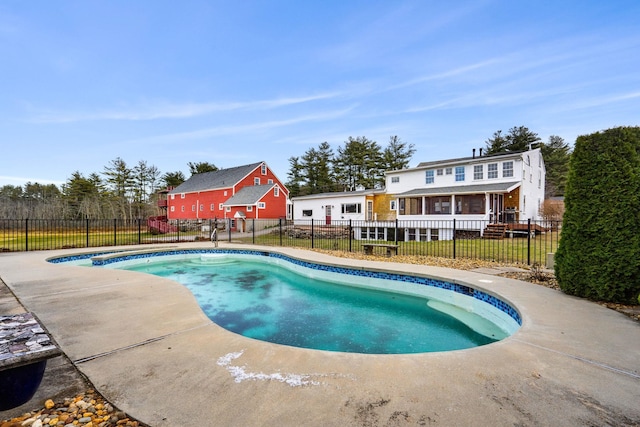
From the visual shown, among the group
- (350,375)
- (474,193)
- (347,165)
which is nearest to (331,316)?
(350,375)

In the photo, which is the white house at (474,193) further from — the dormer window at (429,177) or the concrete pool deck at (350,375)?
the concrete pool deck at (350,375)

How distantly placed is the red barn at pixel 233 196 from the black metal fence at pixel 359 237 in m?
1.62

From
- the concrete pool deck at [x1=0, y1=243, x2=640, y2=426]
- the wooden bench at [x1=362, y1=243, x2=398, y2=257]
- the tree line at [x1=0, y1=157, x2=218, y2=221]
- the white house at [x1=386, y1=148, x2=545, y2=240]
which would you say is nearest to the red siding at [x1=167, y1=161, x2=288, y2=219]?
the tree line at [x1=0, y1=157, x2=218, y2=221]

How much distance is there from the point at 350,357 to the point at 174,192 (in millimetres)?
41192

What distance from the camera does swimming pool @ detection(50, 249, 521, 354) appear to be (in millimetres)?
4773

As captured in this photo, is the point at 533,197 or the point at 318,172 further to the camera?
the point at 318,172

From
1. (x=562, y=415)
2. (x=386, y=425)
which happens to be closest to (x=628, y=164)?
(x=562, y=415)

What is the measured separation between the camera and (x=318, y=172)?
43.4 meters

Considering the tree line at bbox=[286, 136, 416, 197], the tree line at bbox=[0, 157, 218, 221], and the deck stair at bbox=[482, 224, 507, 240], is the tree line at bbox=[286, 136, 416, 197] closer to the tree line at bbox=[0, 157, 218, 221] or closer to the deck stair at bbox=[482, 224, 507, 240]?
the tree line at bbox=[0, 157, 218, 221]

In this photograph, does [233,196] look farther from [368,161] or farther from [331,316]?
[331,316]

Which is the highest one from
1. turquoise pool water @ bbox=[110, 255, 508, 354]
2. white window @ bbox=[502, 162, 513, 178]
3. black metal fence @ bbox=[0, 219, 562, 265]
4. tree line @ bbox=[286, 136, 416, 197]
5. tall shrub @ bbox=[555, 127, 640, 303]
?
tree line @ bbox=[286, 136, 416, 197]

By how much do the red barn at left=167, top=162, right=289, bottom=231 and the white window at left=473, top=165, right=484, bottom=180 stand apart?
18.7 meters

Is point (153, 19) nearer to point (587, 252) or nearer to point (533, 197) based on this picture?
point (587, 252)

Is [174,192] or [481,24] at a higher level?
[481,24]
